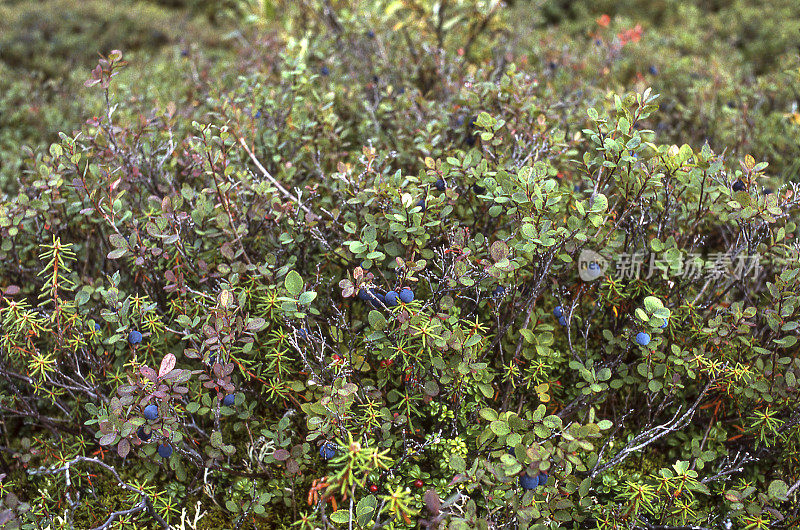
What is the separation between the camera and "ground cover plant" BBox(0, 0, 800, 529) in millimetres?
1793

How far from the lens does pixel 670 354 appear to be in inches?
85.8

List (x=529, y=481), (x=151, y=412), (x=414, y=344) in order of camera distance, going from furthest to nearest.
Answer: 1. (x=414, y=344)
2. (x=151, y=412)
3. (x=529, y=481)

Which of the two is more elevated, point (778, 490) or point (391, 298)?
point (391, 298)

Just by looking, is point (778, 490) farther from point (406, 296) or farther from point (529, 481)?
point (406, 296)

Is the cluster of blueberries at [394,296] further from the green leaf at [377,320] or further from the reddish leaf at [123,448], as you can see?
the reddish leaf at [123,448]

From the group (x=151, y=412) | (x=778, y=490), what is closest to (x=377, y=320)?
(x=151, y=412)

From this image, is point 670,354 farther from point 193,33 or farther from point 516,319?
point 193,33

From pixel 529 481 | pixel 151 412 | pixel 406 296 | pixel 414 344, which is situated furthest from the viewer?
pixel 414 344

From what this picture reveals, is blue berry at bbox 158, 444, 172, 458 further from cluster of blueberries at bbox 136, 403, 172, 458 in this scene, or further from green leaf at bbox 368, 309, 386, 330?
green leaf at bbox 368, 309, 386, 330

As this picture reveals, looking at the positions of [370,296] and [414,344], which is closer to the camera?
[370,296]

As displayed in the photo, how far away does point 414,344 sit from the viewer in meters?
1.95

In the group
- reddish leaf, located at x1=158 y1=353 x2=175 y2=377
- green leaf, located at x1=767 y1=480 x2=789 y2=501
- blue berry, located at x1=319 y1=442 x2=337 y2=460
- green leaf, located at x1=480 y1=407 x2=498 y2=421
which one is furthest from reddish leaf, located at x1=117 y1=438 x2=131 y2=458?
green leaf, located at x1=767 y1=480 x2=789 y2=501

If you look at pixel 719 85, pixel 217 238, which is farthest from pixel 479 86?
pixel 719 85

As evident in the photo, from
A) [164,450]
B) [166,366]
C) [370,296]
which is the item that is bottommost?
[164,450]
